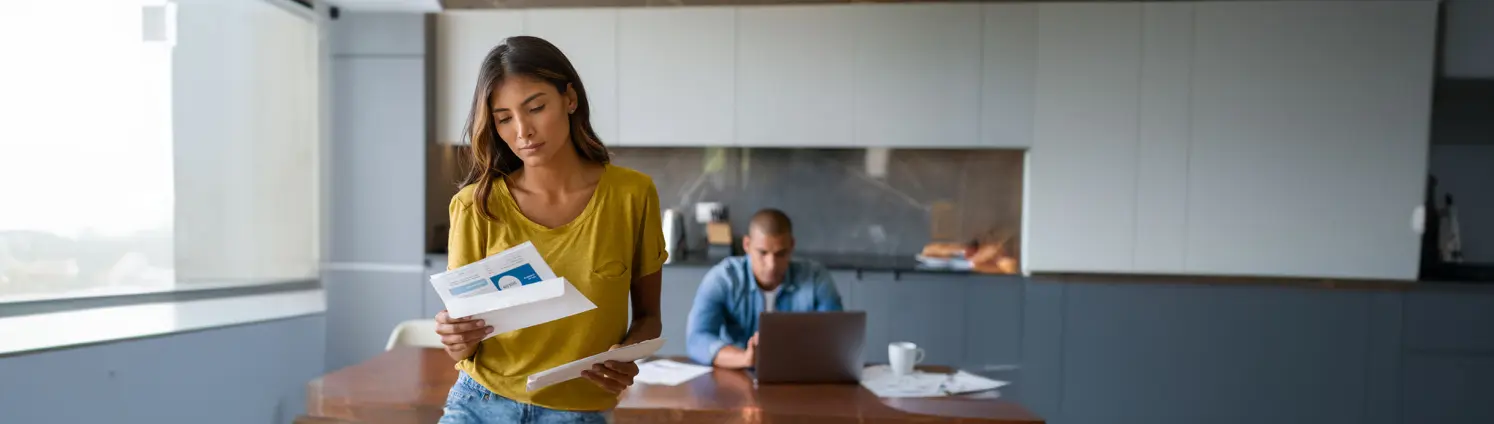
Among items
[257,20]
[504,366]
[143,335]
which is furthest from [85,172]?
[504,366]

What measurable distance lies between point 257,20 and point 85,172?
1.13 metres

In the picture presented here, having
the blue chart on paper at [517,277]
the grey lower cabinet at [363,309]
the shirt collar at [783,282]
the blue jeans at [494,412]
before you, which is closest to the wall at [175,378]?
the grey lower cabinet at [363,309]

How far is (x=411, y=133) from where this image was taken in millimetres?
3818

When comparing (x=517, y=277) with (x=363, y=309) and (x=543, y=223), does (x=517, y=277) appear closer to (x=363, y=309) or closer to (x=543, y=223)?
(x=543, y=223)

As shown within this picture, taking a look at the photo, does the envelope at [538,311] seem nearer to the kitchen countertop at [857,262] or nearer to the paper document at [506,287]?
the paper document at [506,287]

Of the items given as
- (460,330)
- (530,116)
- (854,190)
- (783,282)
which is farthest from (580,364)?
(854,190)

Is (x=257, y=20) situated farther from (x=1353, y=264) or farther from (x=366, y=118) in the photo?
(x=1353, y=264)

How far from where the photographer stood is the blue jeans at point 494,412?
1.04 metres

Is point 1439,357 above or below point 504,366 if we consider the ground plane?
below

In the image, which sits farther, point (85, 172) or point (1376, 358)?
point (1376, 358)

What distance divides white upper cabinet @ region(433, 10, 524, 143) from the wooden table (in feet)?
7.52

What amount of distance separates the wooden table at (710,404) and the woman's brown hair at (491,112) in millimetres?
712

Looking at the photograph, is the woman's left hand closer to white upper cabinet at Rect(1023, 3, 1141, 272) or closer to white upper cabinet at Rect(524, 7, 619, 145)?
white upper cabinet at Rect(524, 7, 619, 145)

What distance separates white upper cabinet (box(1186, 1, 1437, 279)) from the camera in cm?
338
